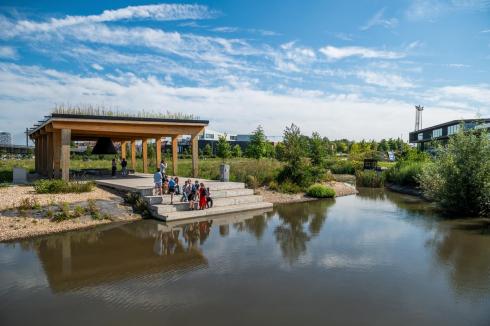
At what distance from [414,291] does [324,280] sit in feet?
6.57

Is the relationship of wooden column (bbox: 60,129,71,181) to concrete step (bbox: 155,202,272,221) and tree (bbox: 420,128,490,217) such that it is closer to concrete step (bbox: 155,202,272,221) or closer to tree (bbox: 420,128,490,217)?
concrete step (bbox: 155,202,272,221)

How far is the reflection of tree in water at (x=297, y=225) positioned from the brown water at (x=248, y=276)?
0.28 feet

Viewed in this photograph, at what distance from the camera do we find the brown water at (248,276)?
6.53m

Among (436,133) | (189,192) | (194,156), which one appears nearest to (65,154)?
(189,192)

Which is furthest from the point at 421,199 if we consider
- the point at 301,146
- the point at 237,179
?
the point at 237,179

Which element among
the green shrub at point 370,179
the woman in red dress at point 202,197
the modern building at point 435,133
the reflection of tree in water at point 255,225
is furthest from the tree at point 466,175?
the modern building at point 435,133

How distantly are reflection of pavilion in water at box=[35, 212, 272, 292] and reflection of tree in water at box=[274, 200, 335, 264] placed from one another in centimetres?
249

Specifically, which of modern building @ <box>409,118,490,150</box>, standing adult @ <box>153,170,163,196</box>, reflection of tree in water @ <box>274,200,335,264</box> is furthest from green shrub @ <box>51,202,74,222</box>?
modern building @ <box>409,118,490,150</box>

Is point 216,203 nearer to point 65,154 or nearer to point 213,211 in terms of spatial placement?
point 213,211

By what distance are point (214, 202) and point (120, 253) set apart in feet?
24.7

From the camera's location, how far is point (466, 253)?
35.5 feet

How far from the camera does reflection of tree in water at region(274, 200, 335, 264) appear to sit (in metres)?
11.0

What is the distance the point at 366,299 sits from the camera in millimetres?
7184

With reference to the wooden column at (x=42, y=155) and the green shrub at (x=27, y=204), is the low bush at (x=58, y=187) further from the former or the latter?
the wooden column at (x=42, y=155)
